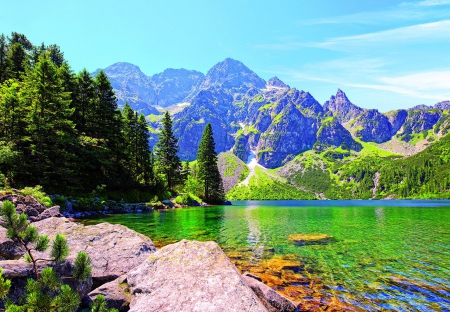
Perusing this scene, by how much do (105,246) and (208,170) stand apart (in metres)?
82.9

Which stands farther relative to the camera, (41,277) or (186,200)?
(186,200)

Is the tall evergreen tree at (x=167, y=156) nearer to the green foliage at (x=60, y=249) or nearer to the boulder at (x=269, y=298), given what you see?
the boulder at (x=269, y=298)

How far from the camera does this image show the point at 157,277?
753 cm

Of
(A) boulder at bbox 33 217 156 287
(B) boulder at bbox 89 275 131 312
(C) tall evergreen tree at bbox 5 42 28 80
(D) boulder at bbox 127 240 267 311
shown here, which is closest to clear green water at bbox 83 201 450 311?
(D) boulder at bbox 127 240 267 311

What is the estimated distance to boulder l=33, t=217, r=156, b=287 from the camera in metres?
10.00

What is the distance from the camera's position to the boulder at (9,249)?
321 inches

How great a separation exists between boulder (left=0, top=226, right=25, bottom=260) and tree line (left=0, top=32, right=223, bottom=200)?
29.7 meters

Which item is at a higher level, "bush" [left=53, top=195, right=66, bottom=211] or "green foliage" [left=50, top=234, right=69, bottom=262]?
"green foliage" [left=50, top=234, right=69, bottom=262]

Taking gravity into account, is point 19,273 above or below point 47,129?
below

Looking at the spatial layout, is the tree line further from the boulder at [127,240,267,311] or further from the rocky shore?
the boulder at [127,240,267,311]

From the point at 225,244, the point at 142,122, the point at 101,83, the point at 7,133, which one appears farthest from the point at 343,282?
the point at 142,122

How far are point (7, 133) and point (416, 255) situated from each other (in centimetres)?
5497

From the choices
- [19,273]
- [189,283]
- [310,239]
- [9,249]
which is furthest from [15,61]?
[189,283]

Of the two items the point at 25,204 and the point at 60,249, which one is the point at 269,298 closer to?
the point at 60,249
